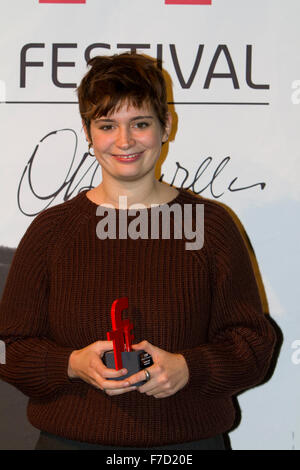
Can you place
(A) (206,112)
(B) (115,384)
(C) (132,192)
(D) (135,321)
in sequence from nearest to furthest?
(B) (115,384), (D) (135,321), (C) (132,192), (A) (206,112)

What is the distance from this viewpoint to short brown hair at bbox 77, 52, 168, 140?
118cm

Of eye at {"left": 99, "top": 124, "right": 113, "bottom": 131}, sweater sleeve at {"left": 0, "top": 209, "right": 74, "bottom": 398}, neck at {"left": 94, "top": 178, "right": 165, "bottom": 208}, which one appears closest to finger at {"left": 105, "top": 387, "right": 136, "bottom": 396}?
sweater sleeve at {"left": 0, "top": 209, "right": 74, "bottom": 398}

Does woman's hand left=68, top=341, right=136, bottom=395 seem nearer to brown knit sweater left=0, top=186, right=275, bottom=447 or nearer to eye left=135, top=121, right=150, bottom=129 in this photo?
brown knit sweater left=0, top=186, right=275, bottom=447

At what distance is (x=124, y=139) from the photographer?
118 centimetres

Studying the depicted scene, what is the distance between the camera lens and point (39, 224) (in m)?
1.27

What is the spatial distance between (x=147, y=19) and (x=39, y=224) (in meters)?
0.75

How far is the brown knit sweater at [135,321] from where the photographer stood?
1159 mm

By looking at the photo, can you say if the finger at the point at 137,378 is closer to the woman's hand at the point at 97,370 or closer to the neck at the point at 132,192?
the woman's hand at the point at 97,370

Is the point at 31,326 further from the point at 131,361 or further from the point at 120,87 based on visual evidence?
the point at 120,87

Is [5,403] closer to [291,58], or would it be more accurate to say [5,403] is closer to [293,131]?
[293,131]

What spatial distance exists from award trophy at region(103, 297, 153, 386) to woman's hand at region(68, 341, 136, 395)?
0.5 inches

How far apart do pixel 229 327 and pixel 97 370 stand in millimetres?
311

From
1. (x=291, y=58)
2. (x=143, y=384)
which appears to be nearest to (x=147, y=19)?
(x=291, y=58)
